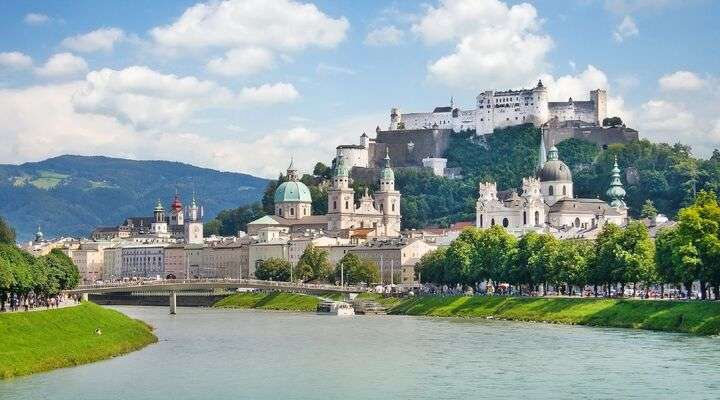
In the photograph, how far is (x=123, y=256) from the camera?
623 feet

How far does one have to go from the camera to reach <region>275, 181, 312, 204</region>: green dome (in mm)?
176012

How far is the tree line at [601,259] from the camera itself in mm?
69375

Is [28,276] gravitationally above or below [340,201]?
below

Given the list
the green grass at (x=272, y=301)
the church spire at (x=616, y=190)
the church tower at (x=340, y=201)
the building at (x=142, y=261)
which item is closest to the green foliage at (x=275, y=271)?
the green grass at (x=272, y=301)

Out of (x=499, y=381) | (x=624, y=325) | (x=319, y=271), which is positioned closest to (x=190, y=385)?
(x=499, y=381)

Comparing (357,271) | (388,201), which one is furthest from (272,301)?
(388,201)

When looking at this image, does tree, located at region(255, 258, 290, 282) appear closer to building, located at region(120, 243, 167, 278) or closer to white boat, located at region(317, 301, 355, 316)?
white boat, located at region(317, 301, 355, 316)

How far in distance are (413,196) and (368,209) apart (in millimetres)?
11015

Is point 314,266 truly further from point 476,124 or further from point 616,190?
point 476,124

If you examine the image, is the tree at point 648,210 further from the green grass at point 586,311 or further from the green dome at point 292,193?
the green grass at point 586,311

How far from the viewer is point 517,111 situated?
18575 cm

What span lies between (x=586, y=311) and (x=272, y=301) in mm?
44266

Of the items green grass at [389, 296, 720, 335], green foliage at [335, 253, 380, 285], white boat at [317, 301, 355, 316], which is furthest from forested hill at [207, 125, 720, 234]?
green grass at [389, 296, 720, 335]

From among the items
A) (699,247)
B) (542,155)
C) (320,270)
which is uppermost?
(542,155)
